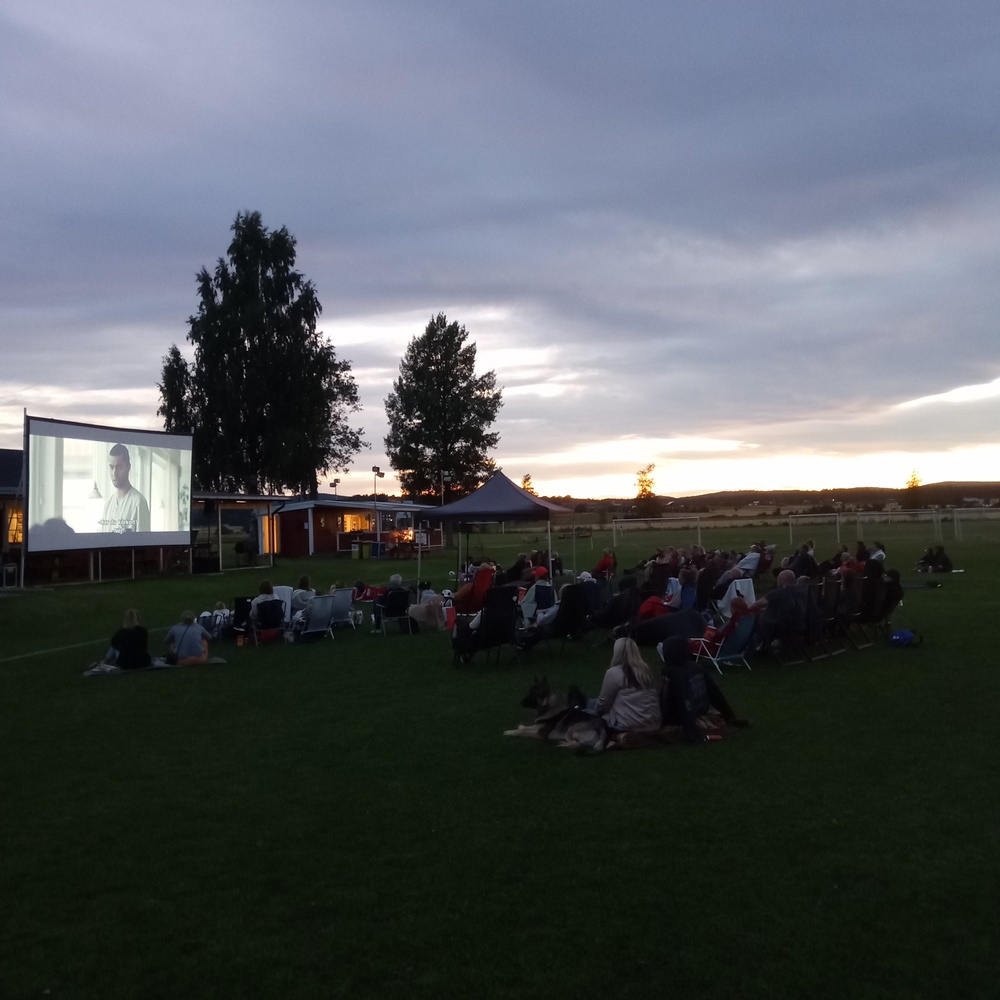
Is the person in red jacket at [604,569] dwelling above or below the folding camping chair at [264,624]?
above

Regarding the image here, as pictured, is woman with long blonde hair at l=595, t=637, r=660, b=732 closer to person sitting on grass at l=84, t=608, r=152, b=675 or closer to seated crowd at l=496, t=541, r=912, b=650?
seated crowd at l=496, t=541, r=912, b=650

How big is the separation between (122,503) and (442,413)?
107ft

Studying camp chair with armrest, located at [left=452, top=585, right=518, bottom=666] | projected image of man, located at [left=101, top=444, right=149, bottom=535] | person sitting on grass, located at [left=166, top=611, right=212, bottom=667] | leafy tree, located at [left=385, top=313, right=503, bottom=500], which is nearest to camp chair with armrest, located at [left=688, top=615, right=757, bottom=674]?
camp chair with armrest, located at [left=452, top=585, right=518, bottom=666]

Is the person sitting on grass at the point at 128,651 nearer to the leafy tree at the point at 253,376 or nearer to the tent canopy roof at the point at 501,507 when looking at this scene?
the tent canopy roof at the point at 501,507

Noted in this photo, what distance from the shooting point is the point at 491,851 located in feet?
16.7

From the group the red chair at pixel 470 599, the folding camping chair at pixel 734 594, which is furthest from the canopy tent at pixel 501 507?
the folding camping chair at pixel 734 594

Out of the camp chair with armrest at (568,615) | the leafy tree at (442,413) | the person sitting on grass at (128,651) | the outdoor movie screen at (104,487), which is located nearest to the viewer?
the person sitting on grass at (128,651)

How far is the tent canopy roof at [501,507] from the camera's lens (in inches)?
759

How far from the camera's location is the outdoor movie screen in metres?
22.8

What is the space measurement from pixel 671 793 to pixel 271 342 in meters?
39.3

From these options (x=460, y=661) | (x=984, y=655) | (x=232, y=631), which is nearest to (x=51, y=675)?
(x=232, y=631)

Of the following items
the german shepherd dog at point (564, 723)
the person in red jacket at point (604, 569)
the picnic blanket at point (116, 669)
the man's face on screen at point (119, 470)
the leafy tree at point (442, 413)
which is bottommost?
the picnic blanket at point (116, 669)

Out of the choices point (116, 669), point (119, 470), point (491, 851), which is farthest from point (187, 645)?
point (119, 470)

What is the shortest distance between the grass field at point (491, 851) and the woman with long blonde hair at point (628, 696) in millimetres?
344
